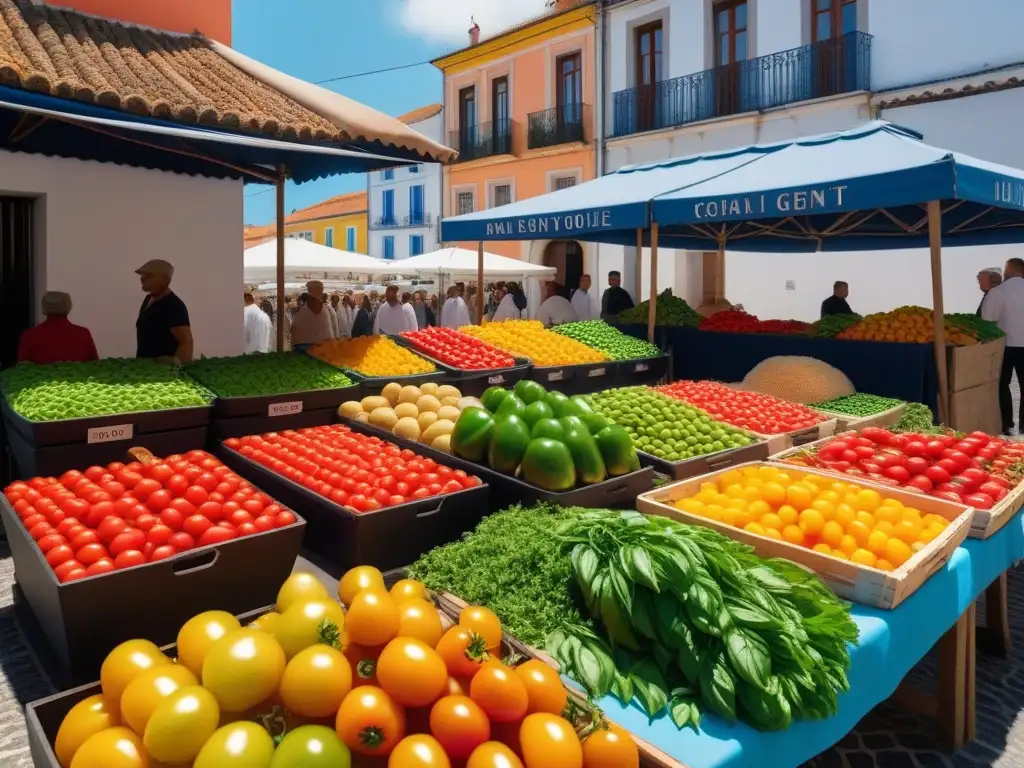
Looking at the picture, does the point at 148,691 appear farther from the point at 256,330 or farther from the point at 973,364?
the point at 256,330

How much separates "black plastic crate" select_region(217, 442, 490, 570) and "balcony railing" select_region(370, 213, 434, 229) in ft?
91.2

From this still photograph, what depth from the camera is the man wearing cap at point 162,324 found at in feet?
17.8

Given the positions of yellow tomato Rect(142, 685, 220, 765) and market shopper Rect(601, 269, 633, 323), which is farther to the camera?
market shopper Rect(601, 269, 633, 323)

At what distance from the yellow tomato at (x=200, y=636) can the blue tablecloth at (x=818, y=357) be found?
6.03 metres

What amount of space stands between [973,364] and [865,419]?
208cm

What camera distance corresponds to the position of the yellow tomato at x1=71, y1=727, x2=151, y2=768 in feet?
4.62

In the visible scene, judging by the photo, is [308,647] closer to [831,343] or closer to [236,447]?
[236,447]

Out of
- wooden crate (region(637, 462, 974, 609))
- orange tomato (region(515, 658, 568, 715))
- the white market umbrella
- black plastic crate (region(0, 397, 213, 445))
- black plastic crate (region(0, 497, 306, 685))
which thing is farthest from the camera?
the white market umbrella

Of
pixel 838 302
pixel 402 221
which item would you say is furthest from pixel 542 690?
pixel 402 221

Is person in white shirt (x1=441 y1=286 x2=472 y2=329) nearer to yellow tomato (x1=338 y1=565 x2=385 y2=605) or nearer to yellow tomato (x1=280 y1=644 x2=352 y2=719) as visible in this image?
yellow tomato (x1=338 y1=565 x2=385 y2=605)

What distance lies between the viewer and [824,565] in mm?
2531

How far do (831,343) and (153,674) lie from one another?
6.59m

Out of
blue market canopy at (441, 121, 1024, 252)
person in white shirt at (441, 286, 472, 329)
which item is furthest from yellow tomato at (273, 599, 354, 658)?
person in white shirt at (441, 286, 472, 329)

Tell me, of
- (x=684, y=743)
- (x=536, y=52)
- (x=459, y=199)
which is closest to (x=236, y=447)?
(x=684, y=743)
